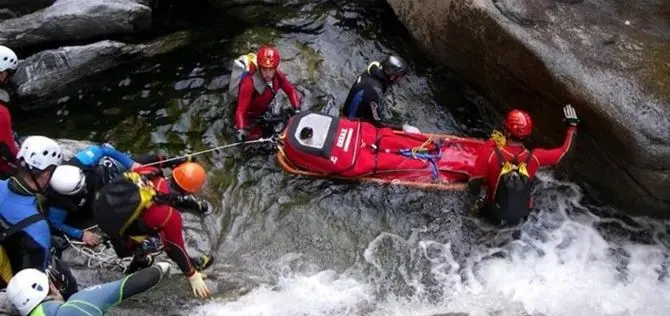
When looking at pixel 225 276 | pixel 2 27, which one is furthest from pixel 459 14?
pixel 2 27

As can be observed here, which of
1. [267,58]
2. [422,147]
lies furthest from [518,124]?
[267,58]

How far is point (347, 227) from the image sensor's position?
751 centimetres

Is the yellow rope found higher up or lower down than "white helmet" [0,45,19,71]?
lower down

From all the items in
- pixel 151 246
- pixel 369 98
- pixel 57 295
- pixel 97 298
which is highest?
pixel 369 98

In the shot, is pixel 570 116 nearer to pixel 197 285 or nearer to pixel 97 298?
pixel 197 285

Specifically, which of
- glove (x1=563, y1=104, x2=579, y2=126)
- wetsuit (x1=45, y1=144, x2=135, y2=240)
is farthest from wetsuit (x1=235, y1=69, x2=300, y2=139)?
glove (x1=563, y1=104, x2=579, y2=126)

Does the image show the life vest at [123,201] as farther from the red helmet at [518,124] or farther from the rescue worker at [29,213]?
the red helmet at [518,124]

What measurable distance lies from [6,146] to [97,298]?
8.93 feet

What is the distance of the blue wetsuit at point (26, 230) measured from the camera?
5367mm

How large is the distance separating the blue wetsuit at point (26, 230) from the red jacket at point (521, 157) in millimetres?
4718

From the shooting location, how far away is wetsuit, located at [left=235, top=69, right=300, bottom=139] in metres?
7.90

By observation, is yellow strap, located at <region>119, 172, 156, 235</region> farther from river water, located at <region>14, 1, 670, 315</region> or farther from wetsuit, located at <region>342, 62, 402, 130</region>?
wetsuit, located at <region>342, 62, 402, 130</region>

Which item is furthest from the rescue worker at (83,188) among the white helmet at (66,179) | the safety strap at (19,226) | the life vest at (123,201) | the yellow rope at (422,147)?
the yellow rope at (422,147)

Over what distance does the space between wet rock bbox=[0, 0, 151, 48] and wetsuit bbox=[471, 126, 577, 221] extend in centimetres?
610
